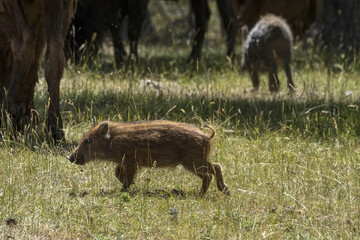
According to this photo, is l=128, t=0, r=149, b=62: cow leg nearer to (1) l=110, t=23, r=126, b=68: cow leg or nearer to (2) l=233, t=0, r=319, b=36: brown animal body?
(1) l=110, t=23, r=126, b=68: cow leg

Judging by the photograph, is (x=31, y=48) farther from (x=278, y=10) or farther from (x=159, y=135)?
(x=278, y=10)

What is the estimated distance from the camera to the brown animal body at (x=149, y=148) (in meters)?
4.73

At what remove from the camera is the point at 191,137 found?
15.5ft

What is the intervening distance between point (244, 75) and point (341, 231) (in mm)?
6023

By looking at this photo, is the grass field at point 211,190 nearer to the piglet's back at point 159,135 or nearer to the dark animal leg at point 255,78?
the piglet's back at point 159,135

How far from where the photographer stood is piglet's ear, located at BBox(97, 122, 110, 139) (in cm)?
487

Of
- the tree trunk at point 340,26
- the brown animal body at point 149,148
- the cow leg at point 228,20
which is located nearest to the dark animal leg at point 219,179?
the brown animal body at point 149,148

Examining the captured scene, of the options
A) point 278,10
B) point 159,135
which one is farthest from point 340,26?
point 159,135

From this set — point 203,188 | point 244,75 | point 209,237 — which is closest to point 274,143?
point 203,188

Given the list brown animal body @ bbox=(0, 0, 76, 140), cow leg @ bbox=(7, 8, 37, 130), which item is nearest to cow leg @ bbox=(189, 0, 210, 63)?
brown animal body @ bbox=(0, 0, 76, 140)

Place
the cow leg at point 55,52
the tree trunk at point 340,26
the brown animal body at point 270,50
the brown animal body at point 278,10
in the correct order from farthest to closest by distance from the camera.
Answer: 1. the tree trunk at point 340,26
2. the brown animal body at point 278,10
3. the brown animal body at point 270,50
4. the cow leg at point 55,52

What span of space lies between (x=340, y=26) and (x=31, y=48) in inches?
302

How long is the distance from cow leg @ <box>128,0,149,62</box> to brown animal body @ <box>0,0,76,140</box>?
148 inches

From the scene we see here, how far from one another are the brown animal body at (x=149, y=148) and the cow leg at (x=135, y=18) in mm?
5175
